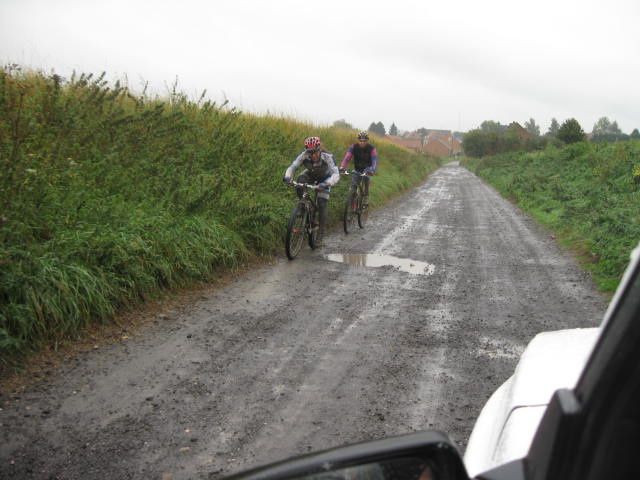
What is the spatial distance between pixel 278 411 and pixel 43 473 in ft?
5.08

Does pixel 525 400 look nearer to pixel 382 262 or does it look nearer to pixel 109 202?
pixel 109 202

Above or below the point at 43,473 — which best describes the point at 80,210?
above

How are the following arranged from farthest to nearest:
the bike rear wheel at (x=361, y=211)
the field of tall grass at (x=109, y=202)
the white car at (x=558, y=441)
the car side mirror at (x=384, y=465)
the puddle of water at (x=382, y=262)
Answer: the bike rear wheel at (x=361, y=211), the puddle of water at (x=382, y=262), the field of tall grass at (x=109, y=202), the car side mirror at (x=384, y=465), the white car at (x=558, y=441)

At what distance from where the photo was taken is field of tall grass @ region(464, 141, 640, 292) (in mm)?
9953

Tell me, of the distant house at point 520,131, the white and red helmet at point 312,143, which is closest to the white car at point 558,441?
the white and red helmet at point 312,143

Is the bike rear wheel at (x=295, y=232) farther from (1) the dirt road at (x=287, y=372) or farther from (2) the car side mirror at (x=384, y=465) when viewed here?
(2) the car side mirror at (x=384, y=465)

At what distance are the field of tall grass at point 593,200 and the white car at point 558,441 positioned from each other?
753 centimetres

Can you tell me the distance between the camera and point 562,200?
1839 centimetres

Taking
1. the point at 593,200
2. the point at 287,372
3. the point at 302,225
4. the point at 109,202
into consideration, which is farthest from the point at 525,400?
the point at 593,200

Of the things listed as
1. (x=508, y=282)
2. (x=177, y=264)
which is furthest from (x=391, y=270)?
(x=177, y=264)

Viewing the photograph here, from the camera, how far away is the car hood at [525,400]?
4.77 ft

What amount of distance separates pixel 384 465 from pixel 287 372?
3.72 metres

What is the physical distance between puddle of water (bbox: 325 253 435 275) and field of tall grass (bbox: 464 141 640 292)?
2.65 m

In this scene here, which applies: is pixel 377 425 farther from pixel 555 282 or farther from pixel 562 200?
pixel 562 200
